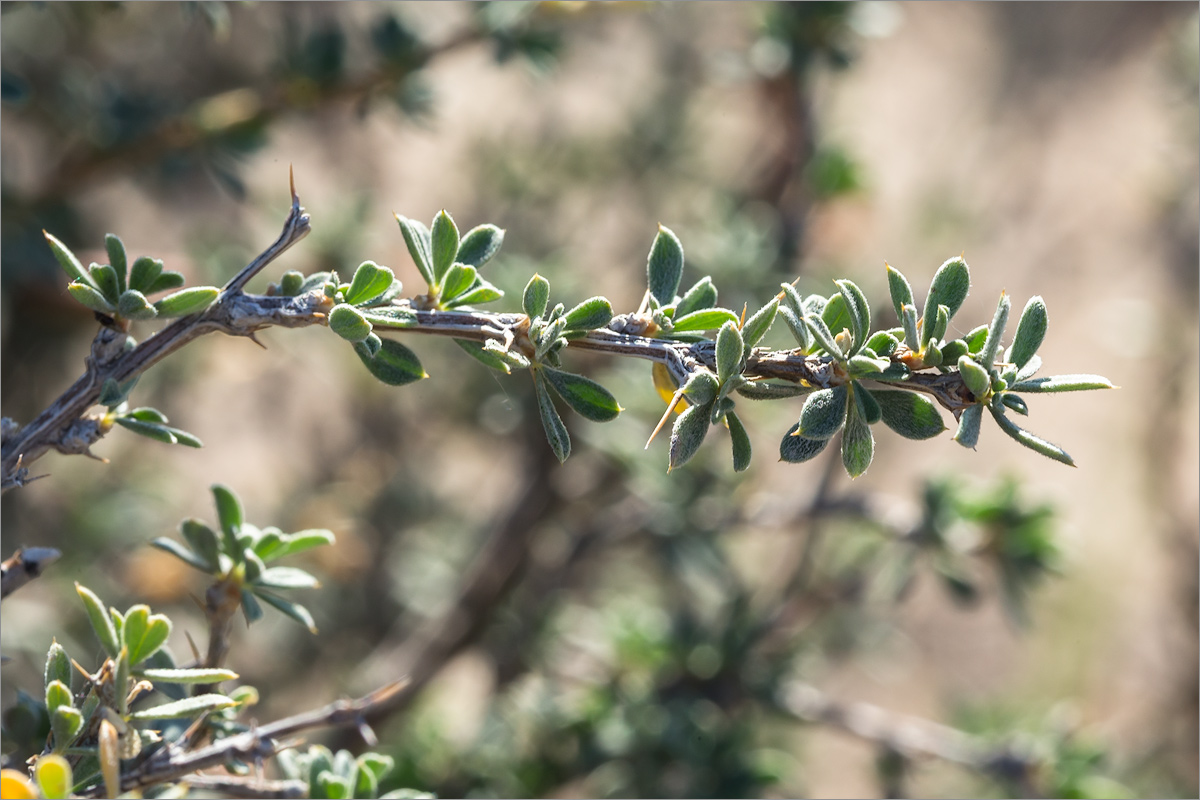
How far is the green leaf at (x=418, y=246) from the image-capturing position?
713 millimetres

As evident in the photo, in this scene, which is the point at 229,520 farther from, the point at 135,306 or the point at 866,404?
the point at 866,404

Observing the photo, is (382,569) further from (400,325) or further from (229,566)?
(400,325)

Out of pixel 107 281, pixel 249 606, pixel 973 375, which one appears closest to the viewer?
pixel 973 375

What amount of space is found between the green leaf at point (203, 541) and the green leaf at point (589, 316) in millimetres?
427

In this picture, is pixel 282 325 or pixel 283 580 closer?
pixel 282 325

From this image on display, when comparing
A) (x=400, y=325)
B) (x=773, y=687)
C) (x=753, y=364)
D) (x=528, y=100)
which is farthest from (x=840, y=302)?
(x=528, y=100)

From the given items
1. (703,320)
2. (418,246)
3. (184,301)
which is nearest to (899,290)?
(703,320)

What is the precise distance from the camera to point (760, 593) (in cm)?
219

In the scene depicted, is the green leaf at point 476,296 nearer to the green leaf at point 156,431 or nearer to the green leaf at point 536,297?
the green leaf at point 536,297

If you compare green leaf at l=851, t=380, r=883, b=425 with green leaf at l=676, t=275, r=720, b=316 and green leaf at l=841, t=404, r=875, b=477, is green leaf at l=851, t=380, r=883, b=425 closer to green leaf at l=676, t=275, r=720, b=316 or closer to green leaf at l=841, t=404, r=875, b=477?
green leaf at l=841, t=404, r=875, b=477

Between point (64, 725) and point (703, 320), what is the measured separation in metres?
0.56

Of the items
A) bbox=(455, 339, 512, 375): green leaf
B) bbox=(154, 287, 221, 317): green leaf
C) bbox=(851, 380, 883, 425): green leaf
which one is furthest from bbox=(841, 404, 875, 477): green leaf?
bbox=(154, 287, 221, 317): green leaf

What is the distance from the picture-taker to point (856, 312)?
2.13 ft

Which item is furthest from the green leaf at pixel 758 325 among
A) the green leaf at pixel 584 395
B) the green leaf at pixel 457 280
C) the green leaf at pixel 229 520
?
the green leaf at pixel 229 520
